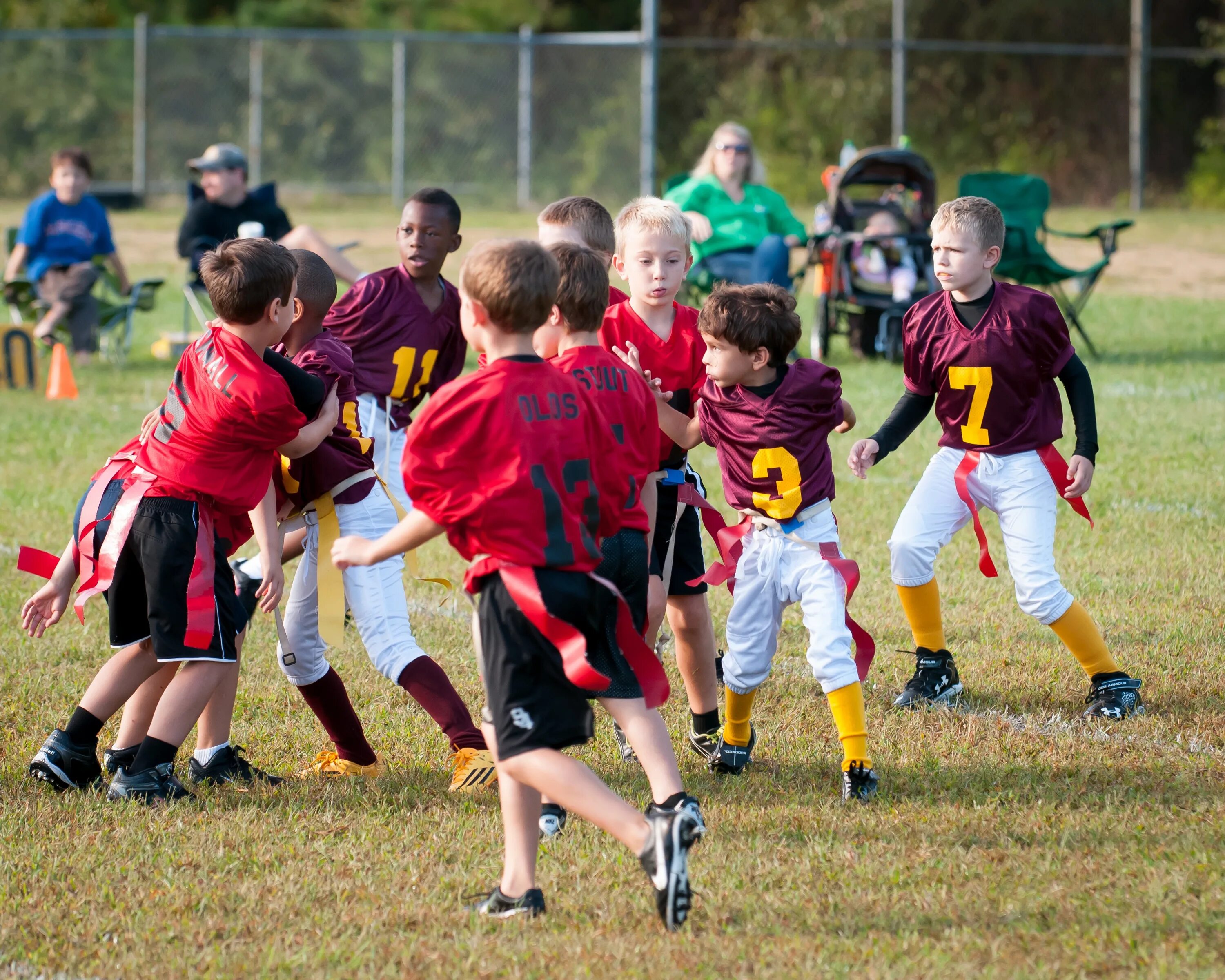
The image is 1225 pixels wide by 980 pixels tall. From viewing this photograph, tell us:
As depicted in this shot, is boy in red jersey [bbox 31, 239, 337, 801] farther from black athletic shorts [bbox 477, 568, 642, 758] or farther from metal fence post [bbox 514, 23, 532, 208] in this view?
Answer: metal fence post [bbox 514, 23, 532, 208]

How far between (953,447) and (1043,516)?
376 mm

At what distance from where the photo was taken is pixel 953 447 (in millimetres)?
4781

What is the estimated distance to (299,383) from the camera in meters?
3.77

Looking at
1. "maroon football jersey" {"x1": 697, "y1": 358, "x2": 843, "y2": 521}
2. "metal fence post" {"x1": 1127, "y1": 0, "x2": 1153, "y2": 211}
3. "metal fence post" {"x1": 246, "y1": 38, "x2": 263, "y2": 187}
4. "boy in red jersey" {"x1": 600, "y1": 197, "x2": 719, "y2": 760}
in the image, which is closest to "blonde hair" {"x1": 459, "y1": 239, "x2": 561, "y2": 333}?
"boy in red jersey" {"x1": 600, "y1": 197, "x2": 719, "y2": 760}

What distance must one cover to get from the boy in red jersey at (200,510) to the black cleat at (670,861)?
1.27 meters

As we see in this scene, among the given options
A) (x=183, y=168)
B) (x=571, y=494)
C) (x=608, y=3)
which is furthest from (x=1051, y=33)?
(x=571, y=494)

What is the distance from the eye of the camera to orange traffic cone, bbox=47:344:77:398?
1015cm

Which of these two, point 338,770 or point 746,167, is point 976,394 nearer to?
point 338,770

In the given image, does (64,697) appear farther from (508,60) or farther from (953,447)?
(508,60)

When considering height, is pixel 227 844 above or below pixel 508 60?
below

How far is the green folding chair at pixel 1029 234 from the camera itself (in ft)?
37.6

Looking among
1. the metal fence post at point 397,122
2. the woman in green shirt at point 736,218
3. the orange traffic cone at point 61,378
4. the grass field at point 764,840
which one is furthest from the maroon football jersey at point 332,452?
the metal fence post at point 397,122

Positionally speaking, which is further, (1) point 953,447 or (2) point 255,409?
(1) point 953,447

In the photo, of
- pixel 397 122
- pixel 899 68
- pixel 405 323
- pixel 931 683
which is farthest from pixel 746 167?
pixel 397 122
